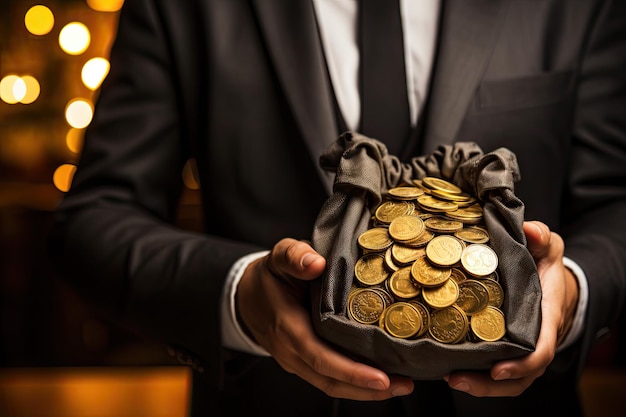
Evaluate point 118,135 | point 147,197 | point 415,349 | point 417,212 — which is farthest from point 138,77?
point 415,349

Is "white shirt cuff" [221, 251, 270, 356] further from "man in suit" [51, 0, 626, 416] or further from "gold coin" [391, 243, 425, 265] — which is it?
"gold coin" [391, 243, 425, 265]

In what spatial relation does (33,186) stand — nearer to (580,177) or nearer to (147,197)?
(147,197)

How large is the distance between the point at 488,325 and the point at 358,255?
0.54ft

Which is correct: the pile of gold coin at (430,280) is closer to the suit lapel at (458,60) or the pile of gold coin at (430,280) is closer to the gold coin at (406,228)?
the gold coin at (406,228)

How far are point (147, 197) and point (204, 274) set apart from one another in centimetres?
28

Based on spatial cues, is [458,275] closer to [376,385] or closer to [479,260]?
[479,260]

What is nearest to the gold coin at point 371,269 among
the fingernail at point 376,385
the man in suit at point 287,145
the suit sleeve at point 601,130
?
the fingernail at point 376,385

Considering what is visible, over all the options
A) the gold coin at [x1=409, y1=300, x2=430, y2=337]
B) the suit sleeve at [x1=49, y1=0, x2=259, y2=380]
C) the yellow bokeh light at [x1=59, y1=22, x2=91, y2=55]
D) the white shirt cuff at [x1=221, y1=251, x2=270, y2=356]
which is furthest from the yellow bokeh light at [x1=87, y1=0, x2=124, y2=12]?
the gold coin at [x1=409, y1=300, x2=430, y2=337]

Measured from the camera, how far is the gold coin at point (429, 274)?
0.80 meters

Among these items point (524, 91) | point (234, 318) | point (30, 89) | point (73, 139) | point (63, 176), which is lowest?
point (63, 176)

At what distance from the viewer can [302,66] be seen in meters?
1.20

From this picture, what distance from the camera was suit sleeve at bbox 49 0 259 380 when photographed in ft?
3.85

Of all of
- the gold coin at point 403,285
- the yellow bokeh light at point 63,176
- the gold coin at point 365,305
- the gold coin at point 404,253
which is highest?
the gold coin at point 404,253

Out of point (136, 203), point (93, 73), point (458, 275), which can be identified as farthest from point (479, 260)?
point (93, 73)
